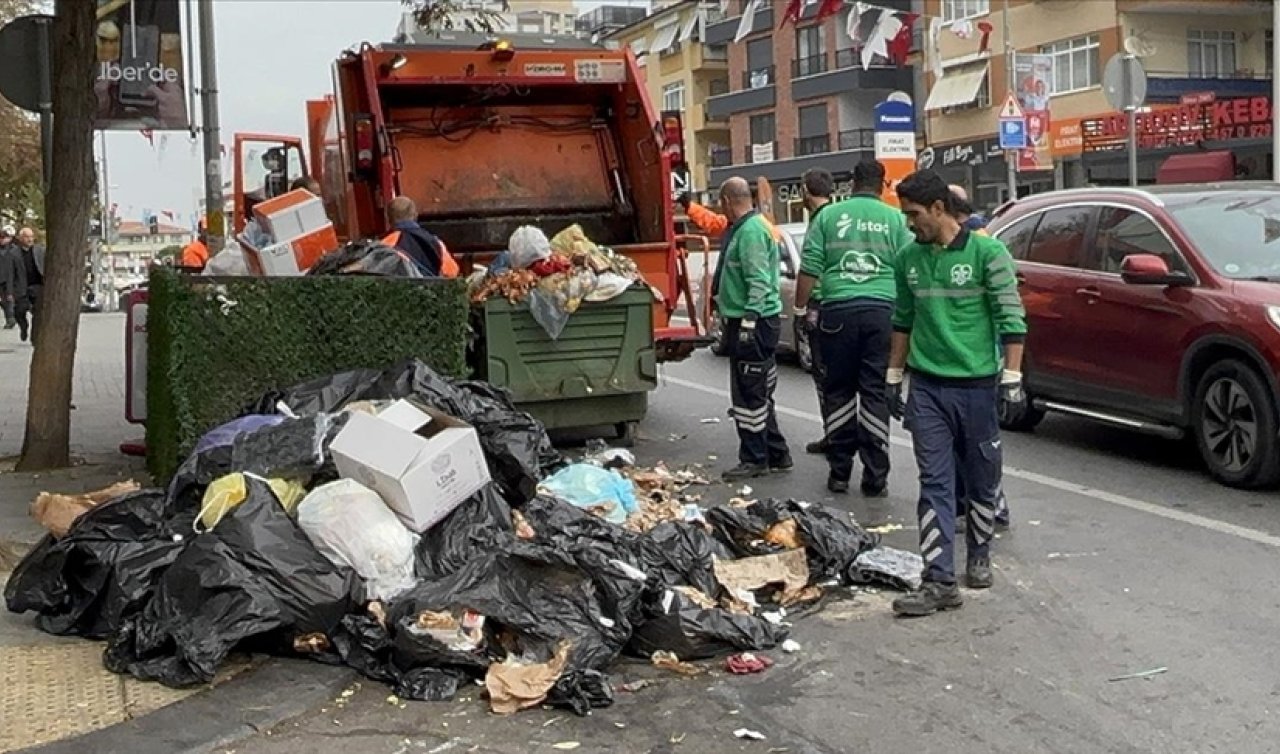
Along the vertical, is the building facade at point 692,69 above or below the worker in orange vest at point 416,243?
above

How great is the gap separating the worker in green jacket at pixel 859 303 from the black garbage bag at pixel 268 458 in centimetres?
307

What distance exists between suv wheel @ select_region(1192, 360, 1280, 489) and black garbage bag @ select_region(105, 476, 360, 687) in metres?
5.00

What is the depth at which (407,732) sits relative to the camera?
4742 mm

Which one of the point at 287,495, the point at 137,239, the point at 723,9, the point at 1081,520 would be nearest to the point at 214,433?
the point at 287,495

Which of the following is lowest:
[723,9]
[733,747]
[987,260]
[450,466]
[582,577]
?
[733,747]

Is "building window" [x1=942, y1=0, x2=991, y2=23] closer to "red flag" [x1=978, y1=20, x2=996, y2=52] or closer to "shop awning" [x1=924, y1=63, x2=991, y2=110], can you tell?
"red flag" [x1=978, y1=20, x2=996, y2=52]

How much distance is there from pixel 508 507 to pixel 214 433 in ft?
4.51

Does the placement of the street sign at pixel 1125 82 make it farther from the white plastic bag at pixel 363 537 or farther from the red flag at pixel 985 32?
the red flag at pixel 985 32

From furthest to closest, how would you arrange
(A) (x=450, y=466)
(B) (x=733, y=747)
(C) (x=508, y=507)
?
(C) (x=508, y=507) → (A) (x=450, y=466) → (B) (x=733, y=747)

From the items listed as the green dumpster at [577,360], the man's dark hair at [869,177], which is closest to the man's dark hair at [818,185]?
the man's dark hair at [869,177]

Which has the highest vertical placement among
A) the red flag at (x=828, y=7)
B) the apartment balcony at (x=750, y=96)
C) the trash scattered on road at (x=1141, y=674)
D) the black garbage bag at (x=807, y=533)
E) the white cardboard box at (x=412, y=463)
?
the apartment balcony at (x=750, y=96)

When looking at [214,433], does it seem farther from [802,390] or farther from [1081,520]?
[802,390]

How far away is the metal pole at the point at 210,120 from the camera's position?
56.6 feet

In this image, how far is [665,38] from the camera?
63.1 metres
